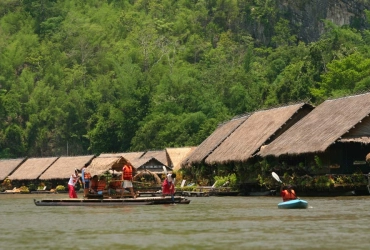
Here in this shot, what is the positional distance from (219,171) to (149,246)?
32.0m

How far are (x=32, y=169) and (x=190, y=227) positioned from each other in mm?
52733

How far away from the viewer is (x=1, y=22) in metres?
144

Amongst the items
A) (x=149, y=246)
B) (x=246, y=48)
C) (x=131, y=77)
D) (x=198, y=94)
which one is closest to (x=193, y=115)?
(x=198, y=94)

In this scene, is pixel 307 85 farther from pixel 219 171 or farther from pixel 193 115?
pixel 219 171

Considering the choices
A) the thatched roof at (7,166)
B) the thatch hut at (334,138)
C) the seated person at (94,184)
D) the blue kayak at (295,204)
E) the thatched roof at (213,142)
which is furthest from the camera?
the thatched roof at (7,166)

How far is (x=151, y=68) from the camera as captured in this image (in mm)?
120312

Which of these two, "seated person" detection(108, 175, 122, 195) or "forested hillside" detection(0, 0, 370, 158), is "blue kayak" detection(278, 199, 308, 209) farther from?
"forested hillside" detection(0, 0, 370, 158)

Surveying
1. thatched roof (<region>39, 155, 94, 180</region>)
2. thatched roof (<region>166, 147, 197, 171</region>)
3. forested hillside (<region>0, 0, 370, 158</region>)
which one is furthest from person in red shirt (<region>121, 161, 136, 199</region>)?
forested hillside (<region>0, 0, 370, 158</region>)

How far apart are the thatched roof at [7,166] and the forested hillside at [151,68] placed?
45.4 feet

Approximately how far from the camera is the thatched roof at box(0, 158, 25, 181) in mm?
79125

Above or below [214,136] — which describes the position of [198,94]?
above

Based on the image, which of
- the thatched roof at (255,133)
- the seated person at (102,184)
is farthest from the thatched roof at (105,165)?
the thatched roof at (255,133)

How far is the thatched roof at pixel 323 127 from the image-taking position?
1628 inches

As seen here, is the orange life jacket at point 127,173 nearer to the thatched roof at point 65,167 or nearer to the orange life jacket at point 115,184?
the orange life jacket at point 115,184
